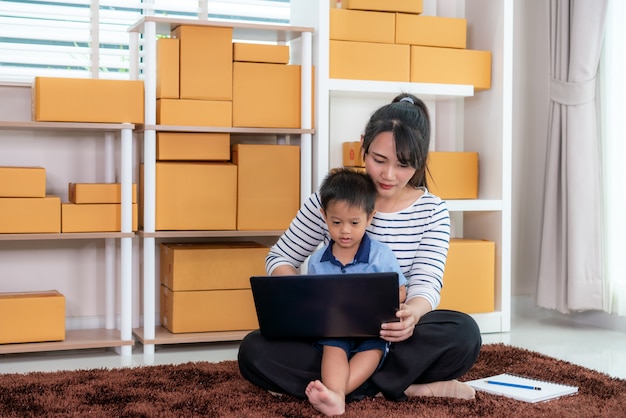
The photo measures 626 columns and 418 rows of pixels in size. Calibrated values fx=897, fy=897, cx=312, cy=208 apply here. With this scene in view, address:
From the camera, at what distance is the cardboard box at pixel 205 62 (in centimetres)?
305

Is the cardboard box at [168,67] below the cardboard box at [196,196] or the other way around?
the other way around

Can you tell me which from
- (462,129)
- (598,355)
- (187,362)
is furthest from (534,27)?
(187,362)

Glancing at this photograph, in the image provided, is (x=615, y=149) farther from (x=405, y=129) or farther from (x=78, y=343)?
(x=78, y=343)

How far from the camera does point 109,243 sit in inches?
129

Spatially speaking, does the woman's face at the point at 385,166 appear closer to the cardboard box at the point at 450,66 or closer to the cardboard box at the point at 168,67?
the cardboard box at the point at 168,67

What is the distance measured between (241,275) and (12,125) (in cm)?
92

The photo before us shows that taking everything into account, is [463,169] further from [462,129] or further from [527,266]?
[527,266]

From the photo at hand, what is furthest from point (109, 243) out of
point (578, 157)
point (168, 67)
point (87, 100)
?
point (578, 157)

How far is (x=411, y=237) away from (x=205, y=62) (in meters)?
1.11

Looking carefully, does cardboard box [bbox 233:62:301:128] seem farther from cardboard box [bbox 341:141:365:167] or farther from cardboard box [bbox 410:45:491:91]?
cardboard box [bbox 410:45:491:91]

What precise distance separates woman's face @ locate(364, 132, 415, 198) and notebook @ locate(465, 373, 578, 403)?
572mm

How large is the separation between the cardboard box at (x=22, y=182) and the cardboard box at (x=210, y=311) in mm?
581

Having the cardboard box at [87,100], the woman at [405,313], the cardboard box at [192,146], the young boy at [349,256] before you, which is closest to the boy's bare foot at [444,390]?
the woman at [405,313]

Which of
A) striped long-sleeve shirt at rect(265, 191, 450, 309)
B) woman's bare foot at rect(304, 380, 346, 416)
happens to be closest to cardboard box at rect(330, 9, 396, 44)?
striped long-sleeve shirt at rect(265, 191, 450, 309)
